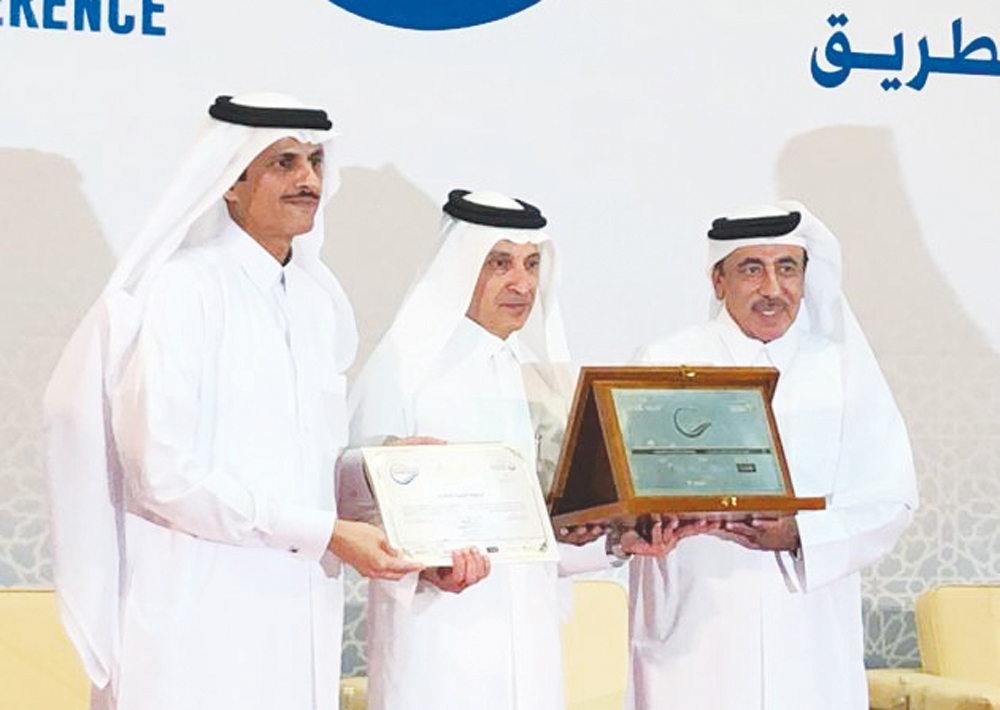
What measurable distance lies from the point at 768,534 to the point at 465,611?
741mm

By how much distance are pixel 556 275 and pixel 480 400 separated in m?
A: 0.36

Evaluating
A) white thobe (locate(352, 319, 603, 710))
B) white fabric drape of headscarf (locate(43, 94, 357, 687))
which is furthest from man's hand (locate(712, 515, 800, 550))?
white fabric drape of headscarf (locate(43, 94, 357, 687))

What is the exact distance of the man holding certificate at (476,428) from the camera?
426 cm

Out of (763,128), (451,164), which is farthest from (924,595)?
(451,164)

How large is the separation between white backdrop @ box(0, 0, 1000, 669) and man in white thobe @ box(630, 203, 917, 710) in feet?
3.67

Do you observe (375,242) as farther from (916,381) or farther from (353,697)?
(916,381)

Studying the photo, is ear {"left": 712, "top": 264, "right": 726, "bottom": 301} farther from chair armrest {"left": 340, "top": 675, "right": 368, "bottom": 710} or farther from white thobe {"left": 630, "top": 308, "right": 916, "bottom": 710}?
chair armrest {"left": 340, "top": 675, "right": 368, "bottom": 710}

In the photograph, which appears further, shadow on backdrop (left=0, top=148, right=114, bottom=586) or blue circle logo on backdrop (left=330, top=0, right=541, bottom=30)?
blue circle logo on backdrop (left=330, top=0, right=541, bottom=30)

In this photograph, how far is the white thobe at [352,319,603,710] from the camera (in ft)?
14.0

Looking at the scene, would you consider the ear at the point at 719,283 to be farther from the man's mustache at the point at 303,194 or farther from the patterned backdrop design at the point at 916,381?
the patterned backdrop design at the point at 916,381

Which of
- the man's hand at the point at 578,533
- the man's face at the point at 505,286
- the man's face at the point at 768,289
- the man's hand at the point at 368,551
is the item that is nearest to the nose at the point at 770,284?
the man's face at the point at 768,289

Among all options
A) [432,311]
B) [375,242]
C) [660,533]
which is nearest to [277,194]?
[432,311]

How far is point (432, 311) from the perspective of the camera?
14.8 ft

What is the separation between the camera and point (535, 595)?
4379 mm
